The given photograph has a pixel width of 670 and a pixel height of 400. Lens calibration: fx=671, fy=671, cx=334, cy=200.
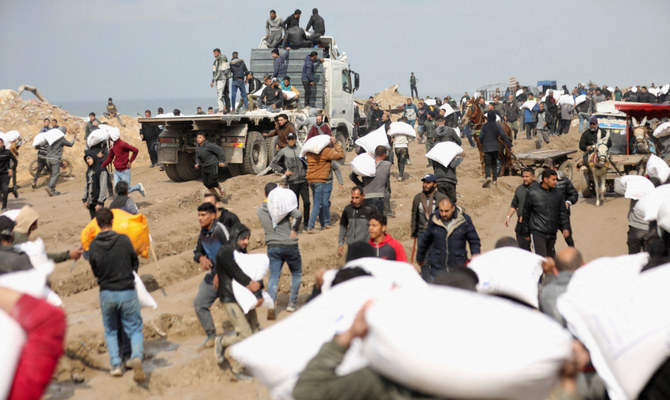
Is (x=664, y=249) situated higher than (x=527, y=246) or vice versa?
(x=664, y=249)

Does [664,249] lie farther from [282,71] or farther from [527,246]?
[282,71]

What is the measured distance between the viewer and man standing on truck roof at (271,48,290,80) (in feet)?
57.9

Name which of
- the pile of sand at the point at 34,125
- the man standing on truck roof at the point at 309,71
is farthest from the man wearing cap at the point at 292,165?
the pile of sand at the point at 34,125

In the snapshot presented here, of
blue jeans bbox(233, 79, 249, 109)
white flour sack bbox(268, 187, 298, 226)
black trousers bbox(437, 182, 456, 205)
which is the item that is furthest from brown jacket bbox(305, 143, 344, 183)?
blue jeans bbox(233, 79, 249, 109)

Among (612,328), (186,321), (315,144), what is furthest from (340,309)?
(315,144)

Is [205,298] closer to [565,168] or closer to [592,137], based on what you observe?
[592,137]

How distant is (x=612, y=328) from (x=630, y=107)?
12.0 metres

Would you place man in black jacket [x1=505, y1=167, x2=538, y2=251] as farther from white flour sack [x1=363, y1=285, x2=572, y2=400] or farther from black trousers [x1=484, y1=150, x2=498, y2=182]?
black trousers [x1=484, y1=150, x2=498, y2=182]

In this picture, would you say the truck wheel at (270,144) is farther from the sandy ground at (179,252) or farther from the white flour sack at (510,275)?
the white flour sack at (510,275)

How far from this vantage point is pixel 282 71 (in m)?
18.0

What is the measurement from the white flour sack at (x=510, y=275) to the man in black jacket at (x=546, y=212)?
2751 millimetres

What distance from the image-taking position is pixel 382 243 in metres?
6.26

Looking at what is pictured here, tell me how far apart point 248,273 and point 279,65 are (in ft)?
40.1

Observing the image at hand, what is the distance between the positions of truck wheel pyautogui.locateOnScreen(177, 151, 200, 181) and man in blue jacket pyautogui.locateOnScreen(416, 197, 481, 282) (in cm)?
1050
